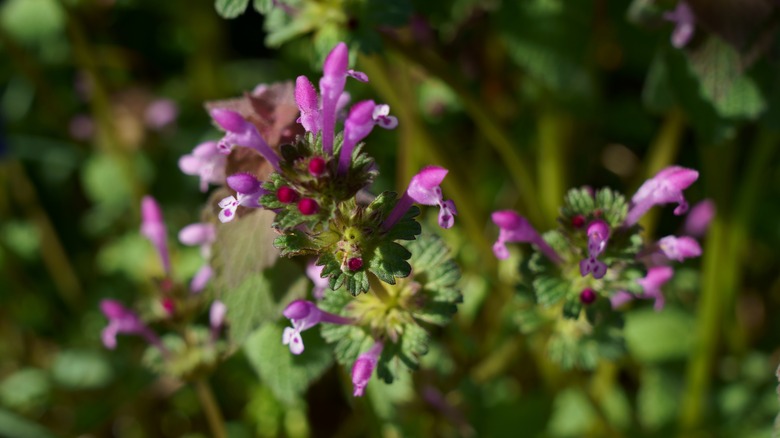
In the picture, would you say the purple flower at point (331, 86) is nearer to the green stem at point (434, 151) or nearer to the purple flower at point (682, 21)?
the green stem at point (434, 151)

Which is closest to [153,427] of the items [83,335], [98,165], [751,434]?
[83,335]

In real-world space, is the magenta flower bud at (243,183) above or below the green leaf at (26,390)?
above

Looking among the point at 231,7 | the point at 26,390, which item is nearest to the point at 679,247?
the point at 231,7

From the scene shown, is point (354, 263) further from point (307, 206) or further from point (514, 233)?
point (514, 233)

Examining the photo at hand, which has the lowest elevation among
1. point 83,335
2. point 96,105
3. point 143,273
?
point 83,335

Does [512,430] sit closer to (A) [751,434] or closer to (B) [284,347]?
(A) [751,434]

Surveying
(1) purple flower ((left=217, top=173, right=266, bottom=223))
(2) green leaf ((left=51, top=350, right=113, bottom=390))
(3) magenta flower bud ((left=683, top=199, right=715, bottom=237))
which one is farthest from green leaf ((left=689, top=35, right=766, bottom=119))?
(2) green leaf ((left=51, top=350, right=113, bottom=390))

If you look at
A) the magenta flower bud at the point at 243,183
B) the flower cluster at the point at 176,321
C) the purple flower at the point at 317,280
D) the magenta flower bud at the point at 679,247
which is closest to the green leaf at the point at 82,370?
the flower cluster at the point at 176,321
